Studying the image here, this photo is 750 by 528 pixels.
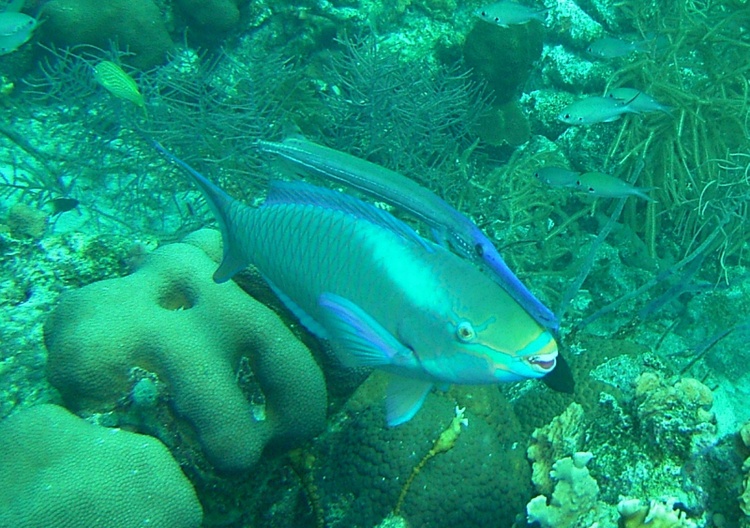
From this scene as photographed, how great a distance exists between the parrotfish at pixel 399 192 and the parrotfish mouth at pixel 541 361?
2.71 feet

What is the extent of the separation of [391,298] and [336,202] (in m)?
0.40

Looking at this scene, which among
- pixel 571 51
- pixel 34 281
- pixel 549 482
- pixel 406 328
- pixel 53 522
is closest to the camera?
pixel 406 328

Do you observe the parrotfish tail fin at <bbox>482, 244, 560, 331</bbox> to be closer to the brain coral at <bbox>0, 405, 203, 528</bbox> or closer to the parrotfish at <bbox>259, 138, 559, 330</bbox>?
the parrotfish at <bbox>259, 138, 559, 330</bbox>

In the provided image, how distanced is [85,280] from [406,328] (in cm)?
298

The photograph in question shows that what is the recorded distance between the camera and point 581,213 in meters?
5.58

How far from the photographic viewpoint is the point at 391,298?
153cm

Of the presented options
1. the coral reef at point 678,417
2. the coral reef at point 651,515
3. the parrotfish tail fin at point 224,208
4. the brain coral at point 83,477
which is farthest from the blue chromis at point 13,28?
the coral reef at point 651,515

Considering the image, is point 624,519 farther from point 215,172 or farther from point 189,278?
point 215,172

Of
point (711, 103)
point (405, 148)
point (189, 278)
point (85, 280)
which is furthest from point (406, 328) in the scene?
point (711, 103)

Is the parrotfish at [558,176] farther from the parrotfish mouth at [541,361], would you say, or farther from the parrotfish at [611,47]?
the parrotfish mouth at [541,361]

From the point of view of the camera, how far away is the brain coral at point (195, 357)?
103 inches

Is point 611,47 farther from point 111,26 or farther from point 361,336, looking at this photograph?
point 111,26

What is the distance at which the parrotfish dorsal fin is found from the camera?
63.1 inches

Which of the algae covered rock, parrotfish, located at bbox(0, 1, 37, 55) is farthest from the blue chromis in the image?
the algae covered rock
